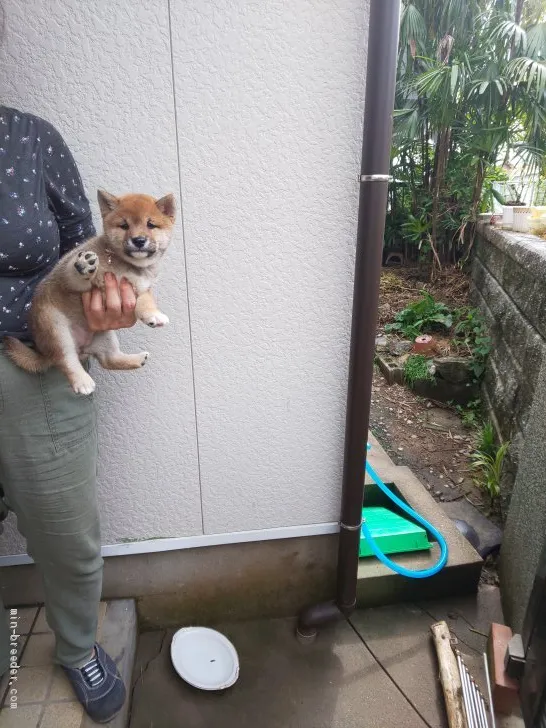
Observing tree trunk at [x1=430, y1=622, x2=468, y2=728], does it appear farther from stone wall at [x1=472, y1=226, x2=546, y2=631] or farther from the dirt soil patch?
the dirt soil patch

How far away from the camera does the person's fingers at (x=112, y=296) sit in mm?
1374

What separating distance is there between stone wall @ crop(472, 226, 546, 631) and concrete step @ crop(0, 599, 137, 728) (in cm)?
Result: 195

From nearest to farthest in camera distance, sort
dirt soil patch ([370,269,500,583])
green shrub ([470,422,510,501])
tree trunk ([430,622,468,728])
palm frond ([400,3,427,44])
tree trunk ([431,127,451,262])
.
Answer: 1. tree trunk ([430,622,468,728])
2. green shrub ([470,422,510,501])
3. dirt soil patch ([370,269,500,583])
4. palm frond ([400,3,427,44])
5. tree trunk ([431,127,451,262])

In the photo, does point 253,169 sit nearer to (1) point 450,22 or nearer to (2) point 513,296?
(2) point 513,296

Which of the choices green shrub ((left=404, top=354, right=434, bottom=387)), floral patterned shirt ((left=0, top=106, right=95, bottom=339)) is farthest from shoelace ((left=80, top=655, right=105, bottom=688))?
green shrub ((left=404, top=354, right=434, bottom=387))

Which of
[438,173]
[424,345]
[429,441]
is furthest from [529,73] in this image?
[429,441]

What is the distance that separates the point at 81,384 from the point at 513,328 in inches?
158

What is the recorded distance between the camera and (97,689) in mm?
1838

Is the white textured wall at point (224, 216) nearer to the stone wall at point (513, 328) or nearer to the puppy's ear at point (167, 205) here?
the puppy's ear at point (167, 205)

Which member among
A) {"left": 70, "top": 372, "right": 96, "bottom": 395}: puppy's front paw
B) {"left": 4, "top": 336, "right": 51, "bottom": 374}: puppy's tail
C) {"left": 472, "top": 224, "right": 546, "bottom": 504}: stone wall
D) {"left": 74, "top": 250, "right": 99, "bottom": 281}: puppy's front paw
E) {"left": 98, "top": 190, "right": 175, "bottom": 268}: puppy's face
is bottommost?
{"left": 472, "top": 224, "right": 546, "bottom": 504}: stone wall

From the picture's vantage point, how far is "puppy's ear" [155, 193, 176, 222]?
1.40 m

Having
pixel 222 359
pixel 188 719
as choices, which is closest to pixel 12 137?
pixel 222 359

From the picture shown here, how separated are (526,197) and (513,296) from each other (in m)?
3.61

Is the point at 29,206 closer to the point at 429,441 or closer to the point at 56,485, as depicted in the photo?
the point at 56,485
